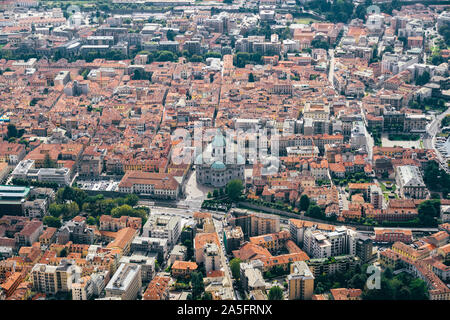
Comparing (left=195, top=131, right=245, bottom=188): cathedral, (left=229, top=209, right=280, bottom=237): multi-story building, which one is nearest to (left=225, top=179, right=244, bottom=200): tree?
(left=195, top=131, right=245, bottom=188): cathedral

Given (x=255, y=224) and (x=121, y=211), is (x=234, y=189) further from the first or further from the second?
(x=121, y=211)

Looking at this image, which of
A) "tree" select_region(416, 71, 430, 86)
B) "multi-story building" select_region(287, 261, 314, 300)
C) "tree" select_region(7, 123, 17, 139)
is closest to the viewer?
"multi-story building" select_region(287, 261, 314, 300)

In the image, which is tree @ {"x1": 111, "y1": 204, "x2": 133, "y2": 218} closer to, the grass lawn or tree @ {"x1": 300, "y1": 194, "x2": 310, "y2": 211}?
tree @ {"x1": 300, "y1": 194, "x2": 310, "y2": 211}

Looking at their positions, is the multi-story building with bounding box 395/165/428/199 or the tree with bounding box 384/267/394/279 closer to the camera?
the tree with bounding box 384/267/394/279

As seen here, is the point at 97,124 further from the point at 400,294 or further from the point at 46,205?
the point at 400,294

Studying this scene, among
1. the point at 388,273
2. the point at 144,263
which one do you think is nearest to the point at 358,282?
the point at 388,273

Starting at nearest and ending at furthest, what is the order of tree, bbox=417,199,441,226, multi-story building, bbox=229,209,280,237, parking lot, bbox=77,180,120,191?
multi-story building, bbox=229,209,280,237 < tree, bbox=417,199,441,226 < parking lot, bbox=77,180,120,191
